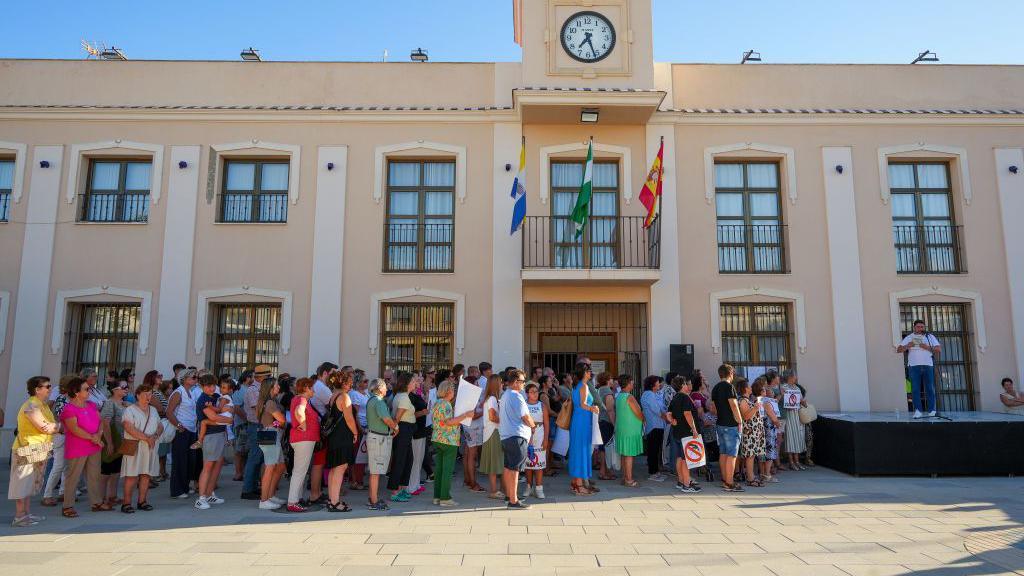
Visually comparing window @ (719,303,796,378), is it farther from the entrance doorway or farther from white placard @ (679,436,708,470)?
white placard @ (679,436,708,470)

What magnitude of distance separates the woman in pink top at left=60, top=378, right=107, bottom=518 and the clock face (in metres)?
10.6

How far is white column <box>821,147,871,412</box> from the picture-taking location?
13.0m

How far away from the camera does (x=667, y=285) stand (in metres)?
13.3

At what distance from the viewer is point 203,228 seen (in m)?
13.5

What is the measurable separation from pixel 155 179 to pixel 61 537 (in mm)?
8954

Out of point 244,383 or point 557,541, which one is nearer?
point 557,541

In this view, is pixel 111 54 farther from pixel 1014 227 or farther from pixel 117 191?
pixel 1014 227

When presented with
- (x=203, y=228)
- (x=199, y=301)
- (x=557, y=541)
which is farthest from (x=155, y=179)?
(x=557, y=541)

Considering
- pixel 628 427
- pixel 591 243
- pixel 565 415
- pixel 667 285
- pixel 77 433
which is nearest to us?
pixel 77 433

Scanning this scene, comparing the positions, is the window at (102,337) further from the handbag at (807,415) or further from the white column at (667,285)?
the handbag at (807,415)

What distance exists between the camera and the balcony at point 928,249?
45.0 ft

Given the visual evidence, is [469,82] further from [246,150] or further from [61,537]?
[61,537]

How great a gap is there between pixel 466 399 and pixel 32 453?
15.5ft

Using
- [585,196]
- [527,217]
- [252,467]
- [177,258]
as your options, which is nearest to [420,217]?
[527,217]
